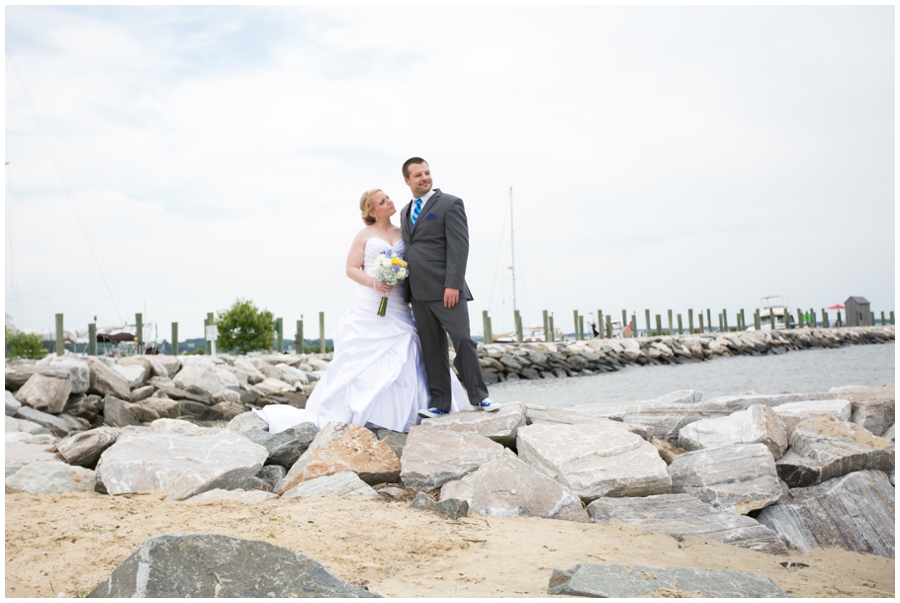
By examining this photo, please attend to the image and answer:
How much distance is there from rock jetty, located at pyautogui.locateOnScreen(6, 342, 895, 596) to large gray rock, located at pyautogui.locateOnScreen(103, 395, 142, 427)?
438cm

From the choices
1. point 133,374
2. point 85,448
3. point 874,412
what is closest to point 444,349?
point 85,448

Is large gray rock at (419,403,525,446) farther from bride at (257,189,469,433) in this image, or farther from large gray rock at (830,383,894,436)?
large gray rock at (830,383,894,436)

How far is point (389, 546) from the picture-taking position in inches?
129

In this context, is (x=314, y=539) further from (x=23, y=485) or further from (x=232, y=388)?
(x=232, y=388)

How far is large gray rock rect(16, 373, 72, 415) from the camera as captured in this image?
35.2 feet

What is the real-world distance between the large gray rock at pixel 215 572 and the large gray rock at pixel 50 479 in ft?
9.24

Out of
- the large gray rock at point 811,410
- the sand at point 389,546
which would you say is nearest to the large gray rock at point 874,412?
the large gray rock at point 811,410

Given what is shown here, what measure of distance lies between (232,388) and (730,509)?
11533mm

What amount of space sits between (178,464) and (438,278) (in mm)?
2443

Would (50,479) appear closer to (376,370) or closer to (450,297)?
(376,370)

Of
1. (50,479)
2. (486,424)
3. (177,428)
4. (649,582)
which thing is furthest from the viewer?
(177,428)

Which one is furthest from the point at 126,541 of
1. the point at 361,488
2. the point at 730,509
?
the point at 730,509

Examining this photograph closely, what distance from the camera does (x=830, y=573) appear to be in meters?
3.82

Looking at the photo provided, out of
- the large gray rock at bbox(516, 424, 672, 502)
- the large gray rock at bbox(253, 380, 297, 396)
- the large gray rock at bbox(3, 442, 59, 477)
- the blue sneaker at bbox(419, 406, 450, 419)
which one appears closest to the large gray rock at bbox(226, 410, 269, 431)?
the large gray rock at bbox(3, 442, 59, 477)
